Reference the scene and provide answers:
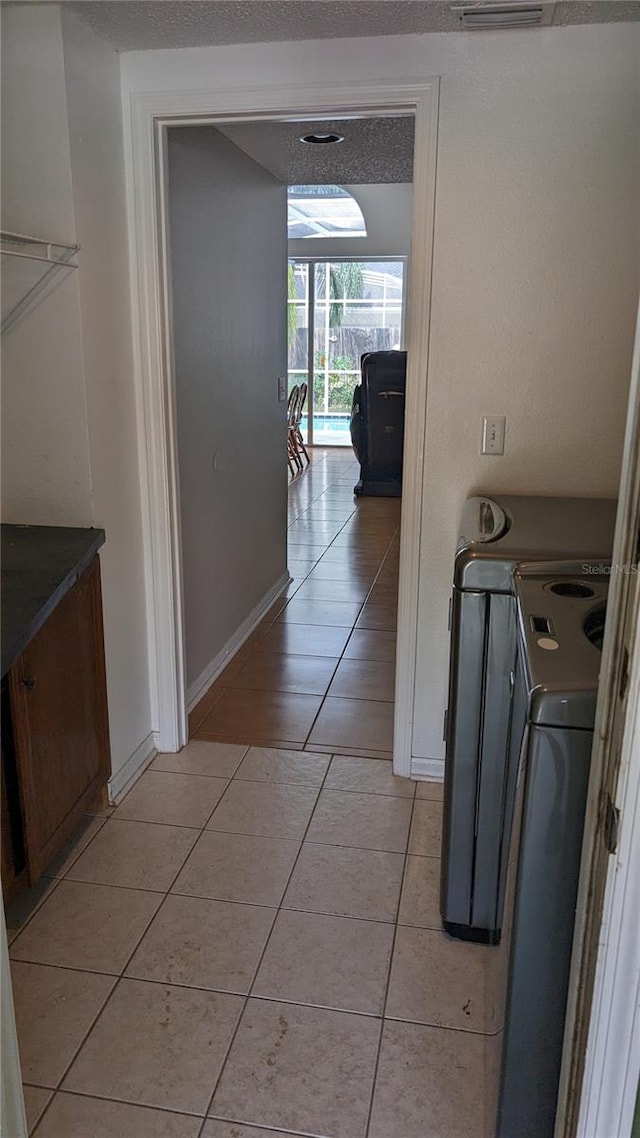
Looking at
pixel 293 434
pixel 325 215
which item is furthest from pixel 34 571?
pixel 325 215

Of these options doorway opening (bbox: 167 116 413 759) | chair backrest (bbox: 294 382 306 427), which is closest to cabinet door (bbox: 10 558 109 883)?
doorway opening (bbox: 167 116 413 759)

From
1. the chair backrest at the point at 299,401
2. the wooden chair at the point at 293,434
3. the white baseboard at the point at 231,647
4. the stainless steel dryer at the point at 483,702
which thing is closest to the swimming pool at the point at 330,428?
the chair backrest at the point at 299,401

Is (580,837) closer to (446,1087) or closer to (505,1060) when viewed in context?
(505,1060)

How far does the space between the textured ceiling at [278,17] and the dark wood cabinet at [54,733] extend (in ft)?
4.49

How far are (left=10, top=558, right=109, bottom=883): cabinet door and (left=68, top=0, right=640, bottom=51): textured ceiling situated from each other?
1380 mm

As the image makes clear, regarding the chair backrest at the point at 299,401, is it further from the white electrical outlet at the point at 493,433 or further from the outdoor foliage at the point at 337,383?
the white electrical outlet at the point at 493,433

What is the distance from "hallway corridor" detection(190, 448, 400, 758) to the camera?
9.84ft

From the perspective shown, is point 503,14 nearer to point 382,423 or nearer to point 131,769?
point 131,769

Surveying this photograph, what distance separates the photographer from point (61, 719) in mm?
2107

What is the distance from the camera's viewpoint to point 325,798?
8.46 ft

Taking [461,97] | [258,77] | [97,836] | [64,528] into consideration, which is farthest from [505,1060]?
[258,77]

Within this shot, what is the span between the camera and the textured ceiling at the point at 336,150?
9.86ft

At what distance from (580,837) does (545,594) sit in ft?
1.62

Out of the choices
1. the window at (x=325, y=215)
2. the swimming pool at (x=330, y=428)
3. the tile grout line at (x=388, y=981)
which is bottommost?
the tile grout line at (x=388, y=981)
